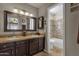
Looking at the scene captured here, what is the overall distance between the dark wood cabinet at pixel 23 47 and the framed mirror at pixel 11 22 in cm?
20

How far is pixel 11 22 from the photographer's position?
53.1 inches

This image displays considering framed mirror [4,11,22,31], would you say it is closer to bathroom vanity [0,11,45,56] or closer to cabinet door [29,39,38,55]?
bathroom vanity [0,11,45,56]

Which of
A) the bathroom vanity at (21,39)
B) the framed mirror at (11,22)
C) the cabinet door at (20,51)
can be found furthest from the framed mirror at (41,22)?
the cabinet door at (20,51)

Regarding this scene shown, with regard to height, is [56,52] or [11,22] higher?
[11,22]

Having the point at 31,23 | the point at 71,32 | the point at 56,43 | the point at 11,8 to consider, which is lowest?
the point at 56,43

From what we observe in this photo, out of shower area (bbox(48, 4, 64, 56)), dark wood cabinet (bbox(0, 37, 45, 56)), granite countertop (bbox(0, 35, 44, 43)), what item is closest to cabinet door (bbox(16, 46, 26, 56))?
dark wood cabinet (bbox(0, 37, 45, 56))

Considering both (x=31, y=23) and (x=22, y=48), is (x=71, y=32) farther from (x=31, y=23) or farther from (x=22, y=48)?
(x=22, y=48)

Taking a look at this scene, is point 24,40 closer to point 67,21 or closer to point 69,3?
point 67,21

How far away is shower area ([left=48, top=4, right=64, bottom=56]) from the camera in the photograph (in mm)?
Answer: 1368

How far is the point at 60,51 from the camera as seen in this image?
4.50 ft

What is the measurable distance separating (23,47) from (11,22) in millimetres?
373

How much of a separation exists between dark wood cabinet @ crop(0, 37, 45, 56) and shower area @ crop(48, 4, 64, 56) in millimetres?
153

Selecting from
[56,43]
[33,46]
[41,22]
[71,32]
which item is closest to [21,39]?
[33,46]

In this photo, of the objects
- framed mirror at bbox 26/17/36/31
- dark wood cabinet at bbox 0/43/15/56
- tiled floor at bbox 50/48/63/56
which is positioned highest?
framed mirror at bbox 26/17/36/31
